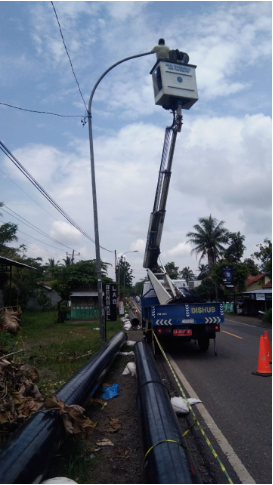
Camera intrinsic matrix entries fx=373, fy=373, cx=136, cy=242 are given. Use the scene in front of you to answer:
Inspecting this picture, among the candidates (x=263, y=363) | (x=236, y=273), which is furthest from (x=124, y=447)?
(x=236, y=273)

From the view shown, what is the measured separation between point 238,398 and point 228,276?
29431 millimetres

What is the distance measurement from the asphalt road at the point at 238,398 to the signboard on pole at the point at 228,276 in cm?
2384

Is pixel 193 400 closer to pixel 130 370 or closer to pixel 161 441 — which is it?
pixel 130 370

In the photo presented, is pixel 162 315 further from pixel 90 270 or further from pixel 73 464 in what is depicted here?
pixel 90 270

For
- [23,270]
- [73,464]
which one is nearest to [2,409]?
[73,464]

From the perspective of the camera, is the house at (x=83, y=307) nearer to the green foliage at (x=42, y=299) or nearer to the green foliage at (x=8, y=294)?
the green foliage at (x=8, y=294)

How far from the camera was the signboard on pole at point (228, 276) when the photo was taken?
34.7 meters

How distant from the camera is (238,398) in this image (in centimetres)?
621

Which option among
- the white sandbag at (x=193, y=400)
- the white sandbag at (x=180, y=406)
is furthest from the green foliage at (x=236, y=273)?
the white sandbag at (x=180, y=406)

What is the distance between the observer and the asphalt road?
4152 mm

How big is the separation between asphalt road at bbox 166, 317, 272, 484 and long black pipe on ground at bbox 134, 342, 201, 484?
0.81 m

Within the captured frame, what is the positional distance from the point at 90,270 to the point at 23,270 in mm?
6742

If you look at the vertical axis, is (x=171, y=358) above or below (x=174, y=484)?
below

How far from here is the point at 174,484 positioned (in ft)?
8.80
